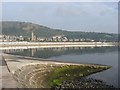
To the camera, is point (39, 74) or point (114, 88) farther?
point (39, 74)

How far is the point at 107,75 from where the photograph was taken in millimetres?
44250

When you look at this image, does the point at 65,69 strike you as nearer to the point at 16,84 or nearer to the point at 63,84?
the point at 63,84

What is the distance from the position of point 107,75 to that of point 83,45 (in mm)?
113709

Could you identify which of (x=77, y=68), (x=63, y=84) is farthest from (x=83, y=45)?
(x=63, y=84)

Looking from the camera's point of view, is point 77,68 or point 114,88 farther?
point 77,68

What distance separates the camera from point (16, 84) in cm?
2634

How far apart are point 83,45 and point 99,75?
113646 millimetres

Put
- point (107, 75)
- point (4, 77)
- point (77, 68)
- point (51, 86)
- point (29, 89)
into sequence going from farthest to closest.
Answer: point (77, 68), point (107, 75), point (51, 86), point (4, 77), point (29, 89)

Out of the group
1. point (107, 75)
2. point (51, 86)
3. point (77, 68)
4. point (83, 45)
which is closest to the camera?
point (51, 86)

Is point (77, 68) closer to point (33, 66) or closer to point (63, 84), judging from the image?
point (33, 66)

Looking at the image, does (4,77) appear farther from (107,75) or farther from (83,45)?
(83,45)

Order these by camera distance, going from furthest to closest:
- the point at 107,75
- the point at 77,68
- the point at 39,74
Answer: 1. the point at 77,68
2. the point at 107,75
3. the point at 39,74

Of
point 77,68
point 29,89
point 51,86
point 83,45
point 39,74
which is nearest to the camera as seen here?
point 29,89

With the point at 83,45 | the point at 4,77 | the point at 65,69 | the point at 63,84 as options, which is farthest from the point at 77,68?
the point at 83,45
